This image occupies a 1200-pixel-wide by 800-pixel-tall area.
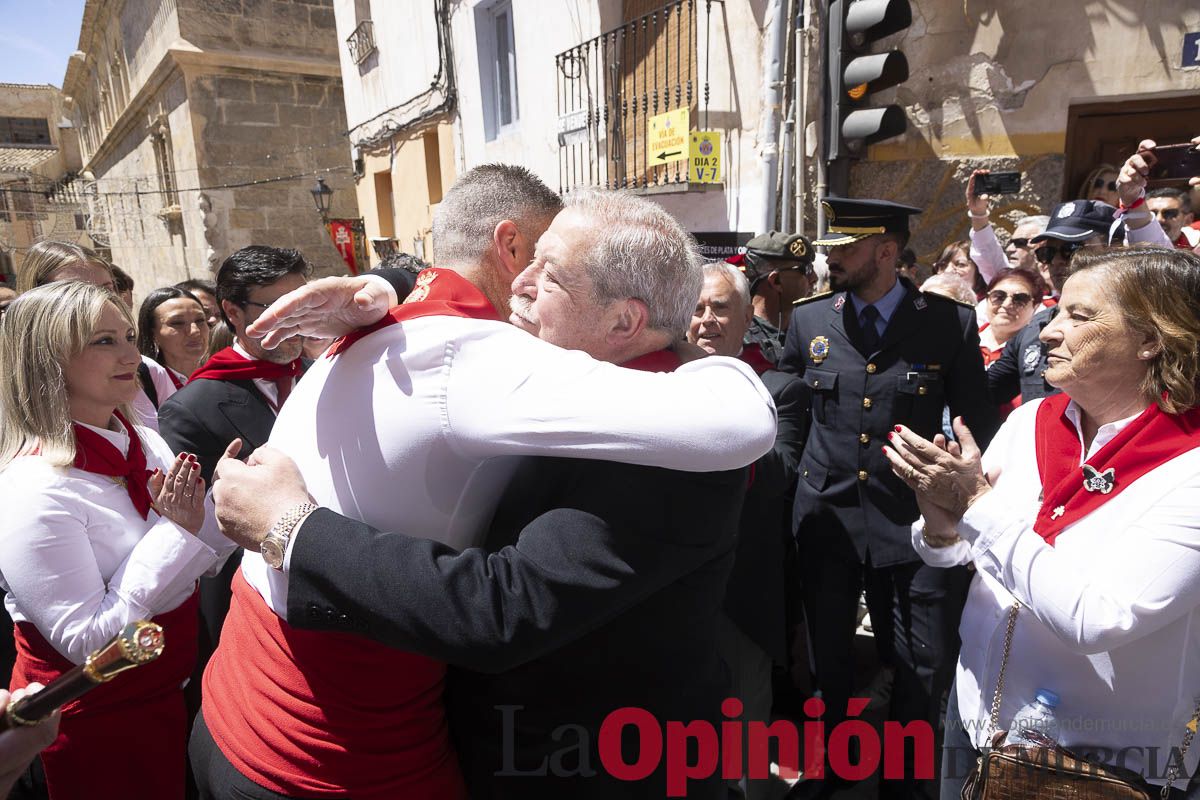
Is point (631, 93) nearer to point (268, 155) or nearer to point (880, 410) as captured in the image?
point (880, 410)

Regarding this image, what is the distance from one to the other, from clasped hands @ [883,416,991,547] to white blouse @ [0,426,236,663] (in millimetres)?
1813

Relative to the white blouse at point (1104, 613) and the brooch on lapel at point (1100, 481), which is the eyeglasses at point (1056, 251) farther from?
the brooch on lapel at point (1100, 481)

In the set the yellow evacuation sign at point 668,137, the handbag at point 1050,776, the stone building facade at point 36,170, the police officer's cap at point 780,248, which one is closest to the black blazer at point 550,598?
the handbag at point 1050,776

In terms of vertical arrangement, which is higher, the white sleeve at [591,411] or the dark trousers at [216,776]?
the white sleeve at [591,411]

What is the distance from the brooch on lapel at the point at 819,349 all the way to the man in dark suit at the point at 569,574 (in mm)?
1795

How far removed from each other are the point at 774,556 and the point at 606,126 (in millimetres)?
5920

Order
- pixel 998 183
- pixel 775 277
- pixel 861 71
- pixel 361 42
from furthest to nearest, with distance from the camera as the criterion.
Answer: pixel 361 42
pixel 861 71
pixel 998 183
pixel 775 277

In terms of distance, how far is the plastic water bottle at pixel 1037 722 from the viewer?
1.59m

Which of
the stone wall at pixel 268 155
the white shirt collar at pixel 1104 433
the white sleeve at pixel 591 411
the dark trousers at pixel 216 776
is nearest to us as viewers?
the white sleeve at pixel 591 411

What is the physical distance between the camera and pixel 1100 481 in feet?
5.16

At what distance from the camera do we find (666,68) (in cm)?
648

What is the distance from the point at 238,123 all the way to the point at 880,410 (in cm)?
1591

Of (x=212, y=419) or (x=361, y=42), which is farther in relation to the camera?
(x=361, y=42)

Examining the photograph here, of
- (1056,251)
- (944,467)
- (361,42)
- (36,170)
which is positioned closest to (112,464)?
(944,467)
